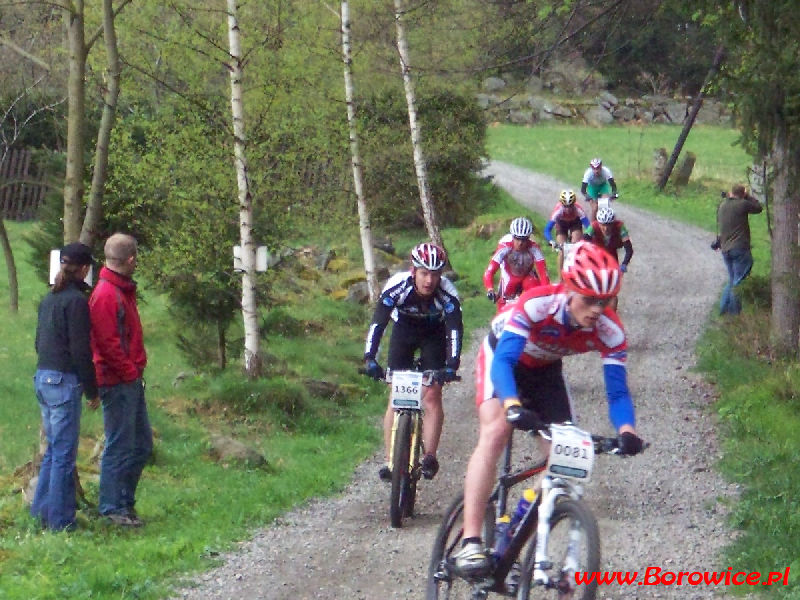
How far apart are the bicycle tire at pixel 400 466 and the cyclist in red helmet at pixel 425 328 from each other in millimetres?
328

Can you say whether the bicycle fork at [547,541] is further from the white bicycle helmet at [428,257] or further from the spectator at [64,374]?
the spectator at [64,374]

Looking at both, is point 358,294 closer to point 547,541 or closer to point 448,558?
point 448,558

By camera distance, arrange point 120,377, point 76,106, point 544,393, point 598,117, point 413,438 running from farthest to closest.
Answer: point 598,117 → point 76,106 → point 413,438 → point 120,377 → point 544,393

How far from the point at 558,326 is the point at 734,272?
12761mm

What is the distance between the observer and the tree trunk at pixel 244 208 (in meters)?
13.1

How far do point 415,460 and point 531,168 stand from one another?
37.9 m

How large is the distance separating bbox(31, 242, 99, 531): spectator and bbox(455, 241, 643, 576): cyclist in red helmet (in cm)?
309

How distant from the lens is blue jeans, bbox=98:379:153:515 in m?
8.22

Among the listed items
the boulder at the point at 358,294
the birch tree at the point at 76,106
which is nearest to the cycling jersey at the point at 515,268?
the birch tree at the point at 76,106

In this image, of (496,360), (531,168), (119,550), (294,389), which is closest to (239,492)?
(119,550)

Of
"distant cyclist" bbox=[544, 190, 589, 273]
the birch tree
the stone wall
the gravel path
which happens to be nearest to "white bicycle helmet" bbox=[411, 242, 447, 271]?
the gravel path

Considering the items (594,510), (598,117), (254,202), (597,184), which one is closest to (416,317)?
(594,510)

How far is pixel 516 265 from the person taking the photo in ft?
42.5

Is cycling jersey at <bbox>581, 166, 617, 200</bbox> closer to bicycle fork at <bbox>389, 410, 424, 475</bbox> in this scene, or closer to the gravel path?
the gravel path
